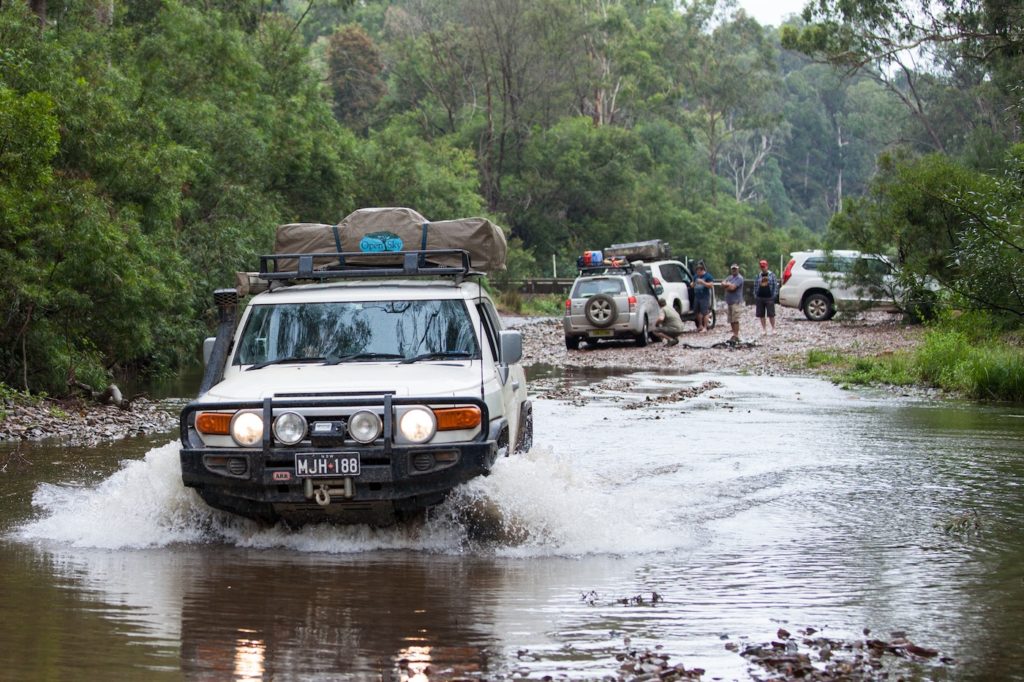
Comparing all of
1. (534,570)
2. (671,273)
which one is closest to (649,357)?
(671,273)

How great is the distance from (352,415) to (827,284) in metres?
30.1

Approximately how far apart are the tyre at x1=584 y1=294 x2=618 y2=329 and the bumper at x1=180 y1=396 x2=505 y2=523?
20.8 meters

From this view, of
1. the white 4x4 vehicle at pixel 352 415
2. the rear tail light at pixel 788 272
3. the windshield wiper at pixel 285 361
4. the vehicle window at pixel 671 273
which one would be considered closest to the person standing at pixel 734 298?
the vehicle window at pixel 671 273

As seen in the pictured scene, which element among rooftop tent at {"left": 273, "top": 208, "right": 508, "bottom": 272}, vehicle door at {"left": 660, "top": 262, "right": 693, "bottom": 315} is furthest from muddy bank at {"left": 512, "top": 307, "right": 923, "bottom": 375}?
rooftop tent at {"left": 273, "top": 208, "right": 508, "bottom": 272}

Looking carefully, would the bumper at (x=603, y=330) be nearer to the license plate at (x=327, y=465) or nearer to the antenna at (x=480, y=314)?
the antenna at (x=480, y=314)

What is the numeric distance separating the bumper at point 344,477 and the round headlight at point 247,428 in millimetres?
54

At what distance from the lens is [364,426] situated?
7777 mm

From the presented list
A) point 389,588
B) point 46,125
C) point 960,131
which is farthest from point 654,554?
point 960,131

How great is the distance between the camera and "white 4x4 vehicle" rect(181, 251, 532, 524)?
25.5 feet

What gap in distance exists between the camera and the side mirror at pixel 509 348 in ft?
30.2

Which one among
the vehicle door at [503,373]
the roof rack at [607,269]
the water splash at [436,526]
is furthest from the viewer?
the roof rack at [607,269]

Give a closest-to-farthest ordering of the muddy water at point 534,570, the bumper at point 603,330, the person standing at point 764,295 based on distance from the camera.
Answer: the muddy water at point 534,570 → the bumper at point 603,330 → the person standing at point 764,295

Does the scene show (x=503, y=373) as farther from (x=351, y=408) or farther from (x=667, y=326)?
(x=667, y=326)

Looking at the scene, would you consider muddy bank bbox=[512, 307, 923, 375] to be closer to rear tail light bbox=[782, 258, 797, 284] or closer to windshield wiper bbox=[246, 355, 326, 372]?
rear tail light bbox=[782, 258, 797, 284]
